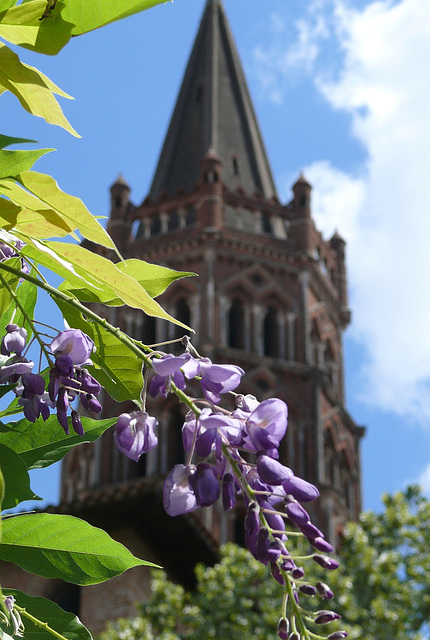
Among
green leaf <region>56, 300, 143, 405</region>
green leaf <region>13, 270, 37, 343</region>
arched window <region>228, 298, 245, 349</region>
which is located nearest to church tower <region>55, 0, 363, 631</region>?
arched window <region>228, 298, 245, 349</region>

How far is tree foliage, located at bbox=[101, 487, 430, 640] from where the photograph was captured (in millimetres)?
16469

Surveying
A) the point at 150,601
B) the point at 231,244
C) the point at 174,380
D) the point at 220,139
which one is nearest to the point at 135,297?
the point at 174,380

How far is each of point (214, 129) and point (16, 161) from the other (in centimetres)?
3539

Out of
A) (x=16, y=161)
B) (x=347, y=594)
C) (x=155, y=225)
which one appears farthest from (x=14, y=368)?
(x=155, y=225)

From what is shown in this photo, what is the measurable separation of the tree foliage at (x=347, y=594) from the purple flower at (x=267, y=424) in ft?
49.3

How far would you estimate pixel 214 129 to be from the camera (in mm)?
36219

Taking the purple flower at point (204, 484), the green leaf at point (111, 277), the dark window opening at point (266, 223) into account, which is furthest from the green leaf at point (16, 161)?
the dark window opening at point (266, 223)

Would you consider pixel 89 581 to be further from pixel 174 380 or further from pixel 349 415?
pixel 349 415

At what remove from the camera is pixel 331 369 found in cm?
3359

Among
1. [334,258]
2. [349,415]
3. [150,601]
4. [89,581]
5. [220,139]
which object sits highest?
[220,139]

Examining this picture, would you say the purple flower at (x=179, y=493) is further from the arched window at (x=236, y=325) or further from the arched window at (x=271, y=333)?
the arched window at (x=271, y=333)

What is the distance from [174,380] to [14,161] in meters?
0.35

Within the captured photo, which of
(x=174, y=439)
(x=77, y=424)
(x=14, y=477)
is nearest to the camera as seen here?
(x=14, y=477)

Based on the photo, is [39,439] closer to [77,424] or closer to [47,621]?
[77,424]
